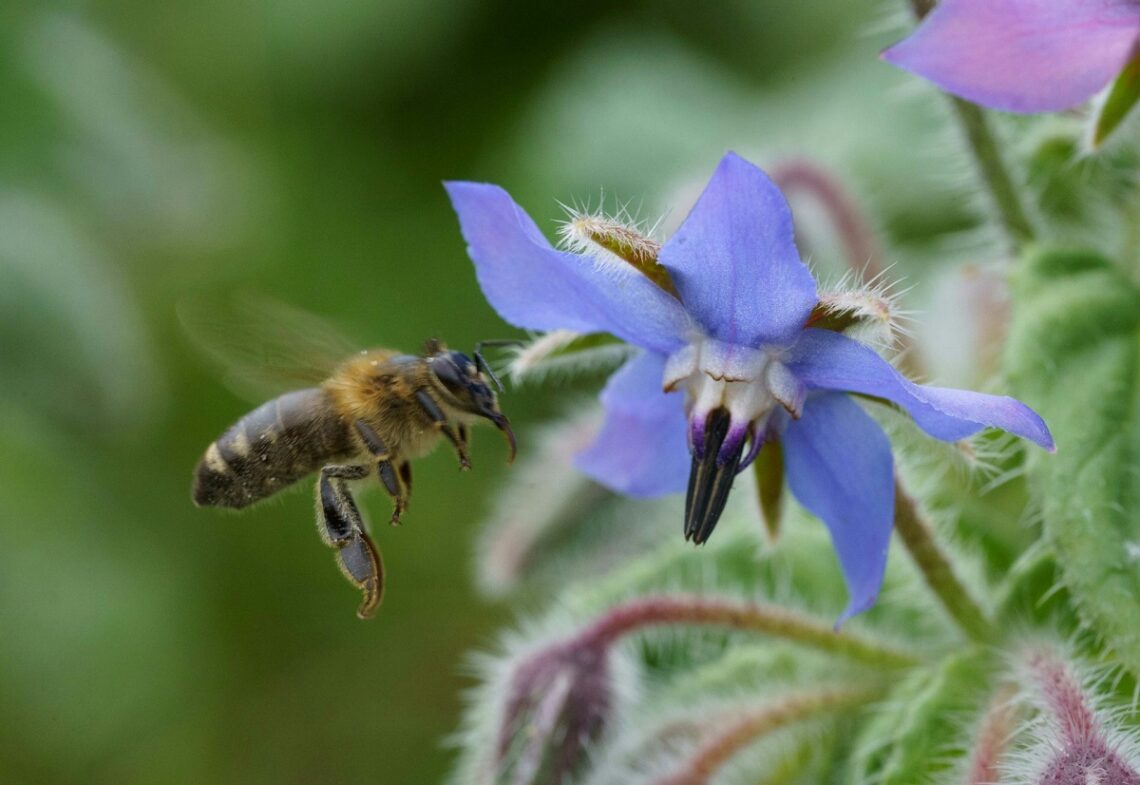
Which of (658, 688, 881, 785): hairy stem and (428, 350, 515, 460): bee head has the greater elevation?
(428, 350, 515, 460): bee head

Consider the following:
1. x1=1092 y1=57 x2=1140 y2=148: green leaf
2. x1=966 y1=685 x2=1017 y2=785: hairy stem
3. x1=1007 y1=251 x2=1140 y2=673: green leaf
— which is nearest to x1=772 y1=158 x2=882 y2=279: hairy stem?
x1=1007 y1=251 x2=1140 y2=673: green leaf

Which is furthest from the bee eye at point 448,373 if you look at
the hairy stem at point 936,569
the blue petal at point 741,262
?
the hairy stem at point 936,569

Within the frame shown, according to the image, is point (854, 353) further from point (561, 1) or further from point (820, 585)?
point (561, 1)

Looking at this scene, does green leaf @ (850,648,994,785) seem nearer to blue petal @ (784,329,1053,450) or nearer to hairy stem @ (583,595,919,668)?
hairy stem @ (583,595,919,668)

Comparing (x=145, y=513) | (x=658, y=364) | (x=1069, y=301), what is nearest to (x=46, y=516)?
(x=145, y=513)

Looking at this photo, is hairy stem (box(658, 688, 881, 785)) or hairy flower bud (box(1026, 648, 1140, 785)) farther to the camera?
hairy stem (box(658, 688, 881, 785))

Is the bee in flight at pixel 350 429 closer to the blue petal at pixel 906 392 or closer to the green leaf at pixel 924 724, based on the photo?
the blue petal at pixel 906 392
